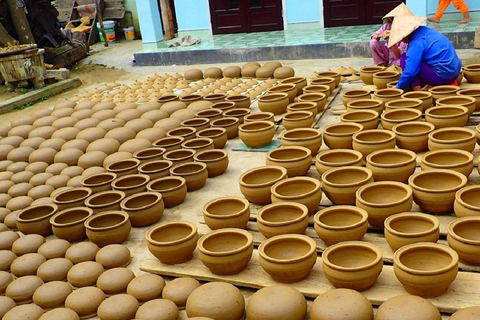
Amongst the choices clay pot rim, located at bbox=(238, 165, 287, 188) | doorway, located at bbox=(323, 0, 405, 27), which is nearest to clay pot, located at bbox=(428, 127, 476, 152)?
clay pot rim, located at bbox=(238, 165, 287, 188)

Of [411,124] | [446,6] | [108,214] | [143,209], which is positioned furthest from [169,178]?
[446,6]

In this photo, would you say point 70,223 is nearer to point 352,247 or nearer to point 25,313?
point 25,313

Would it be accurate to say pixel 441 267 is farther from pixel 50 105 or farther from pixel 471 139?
pixel 50 105

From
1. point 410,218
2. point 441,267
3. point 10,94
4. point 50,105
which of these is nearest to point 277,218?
point 410,218

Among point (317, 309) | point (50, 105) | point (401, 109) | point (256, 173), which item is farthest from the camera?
point (50, 105)

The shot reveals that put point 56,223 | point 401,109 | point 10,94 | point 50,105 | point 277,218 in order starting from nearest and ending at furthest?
point 277,218 → point 56,223 → point 401,109 → point 50,105 → point 10,94

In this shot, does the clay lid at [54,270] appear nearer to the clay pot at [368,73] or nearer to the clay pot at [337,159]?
the clay pot at [337,159]

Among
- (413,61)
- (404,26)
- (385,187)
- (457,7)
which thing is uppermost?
(404,26)

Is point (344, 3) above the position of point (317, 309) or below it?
above

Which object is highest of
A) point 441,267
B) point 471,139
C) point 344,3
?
point 344,3

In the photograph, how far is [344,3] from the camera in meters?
9.62

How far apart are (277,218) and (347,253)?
1.90 feet

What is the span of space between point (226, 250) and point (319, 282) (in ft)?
1.93

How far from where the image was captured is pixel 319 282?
8.27 ft
